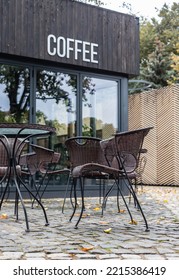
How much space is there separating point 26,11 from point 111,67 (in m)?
1.92

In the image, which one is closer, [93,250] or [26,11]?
[93,250]

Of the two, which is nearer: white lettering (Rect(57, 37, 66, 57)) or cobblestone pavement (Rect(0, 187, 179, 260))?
cobblestone pavement (Rect(0, 187, 179, 260))

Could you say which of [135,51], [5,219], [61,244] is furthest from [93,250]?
[135,51]

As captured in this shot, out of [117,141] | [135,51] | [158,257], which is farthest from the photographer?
[135,51]

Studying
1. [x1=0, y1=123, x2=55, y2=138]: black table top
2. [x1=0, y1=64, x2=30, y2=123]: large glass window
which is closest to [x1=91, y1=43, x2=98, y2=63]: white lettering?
[x1=0, y1=64, x2=30, y2=123]: large glass window

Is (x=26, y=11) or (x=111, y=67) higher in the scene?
(x=26, y=11)

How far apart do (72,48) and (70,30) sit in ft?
1.05

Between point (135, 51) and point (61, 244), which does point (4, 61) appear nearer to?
point (135, 51)

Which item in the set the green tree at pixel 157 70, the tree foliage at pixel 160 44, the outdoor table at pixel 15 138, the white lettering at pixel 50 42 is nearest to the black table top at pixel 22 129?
the outdoor table at pixel 15 138

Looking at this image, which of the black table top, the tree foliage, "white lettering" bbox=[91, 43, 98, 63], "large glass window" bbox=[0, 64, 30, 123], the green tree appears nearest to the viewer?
the black table top

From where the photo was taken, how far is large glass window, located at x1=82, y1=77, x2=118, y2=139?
833 centimetres

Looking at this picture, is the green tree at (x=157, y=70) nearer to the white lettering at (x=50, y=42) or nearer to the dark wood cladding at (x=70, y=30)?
the dark wood cladding at (x=70, y=30)

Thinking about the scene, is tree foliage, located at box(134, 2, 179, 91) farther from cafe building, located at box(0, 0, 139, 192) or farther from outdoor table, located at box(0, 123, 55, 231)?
outdoor table, located at box(0, 123, 55, 231)
